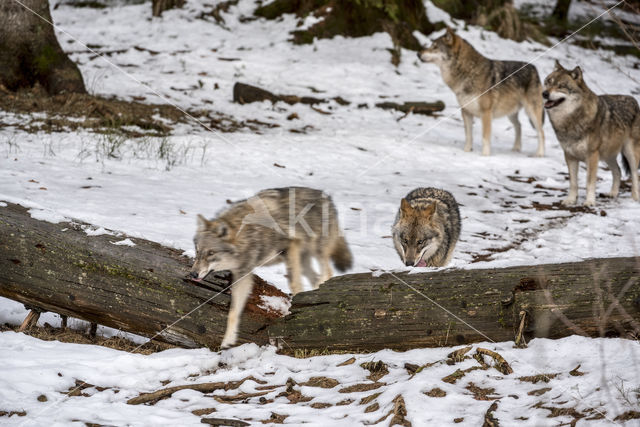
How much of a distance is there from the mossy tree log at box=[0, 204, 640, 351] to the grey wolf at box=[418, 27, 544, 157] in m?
9.45

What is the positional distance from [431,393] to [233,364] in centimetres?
168

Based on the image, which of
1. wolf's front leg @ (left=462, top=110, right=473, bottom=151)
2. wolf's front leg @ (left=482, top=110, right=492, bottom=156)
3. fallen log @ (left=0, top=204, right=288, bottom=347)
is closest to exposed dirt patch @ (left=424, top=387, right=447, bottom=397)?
fallen log @ (left=0, top=204, right=288, bottom=347)

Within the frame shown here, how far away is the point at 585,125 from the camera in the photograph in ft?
33.0

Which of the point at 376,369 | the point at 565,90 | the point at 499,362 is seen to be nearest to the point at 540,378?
the point at 499,362

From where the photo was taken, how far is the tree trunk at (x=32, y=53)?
11469mm

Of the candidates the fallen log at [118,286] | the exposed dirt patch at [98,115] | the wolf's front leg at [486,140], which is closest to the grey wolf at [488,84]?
the wolf's front leg at [486,140]

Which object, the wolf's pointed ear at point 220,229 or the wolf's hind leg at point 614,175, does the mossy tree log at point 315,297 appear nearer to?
the wolf's pointed ear at point 220,229

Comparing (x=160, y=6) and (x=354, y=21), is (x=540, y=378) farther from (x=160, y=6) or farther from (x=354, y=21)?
(x=160, y=6)

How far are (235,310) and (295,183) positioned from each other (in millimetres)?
5108

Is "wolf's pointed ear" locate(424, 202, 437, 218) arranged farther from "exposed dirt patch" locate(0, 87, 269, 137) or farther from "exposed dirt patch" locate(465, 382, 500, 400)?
"exposed dirt patch" locate(0, 87, 269, 137)

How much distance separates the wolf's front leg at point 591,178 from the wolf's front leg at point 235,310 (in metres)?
7.33

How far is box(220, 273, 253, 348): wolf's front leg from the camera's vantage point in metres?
4.83

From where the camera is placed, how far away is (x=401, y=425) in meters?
3.44

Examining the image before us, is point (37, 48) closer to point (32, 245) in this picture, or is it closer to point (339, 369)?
point (32, 245)
